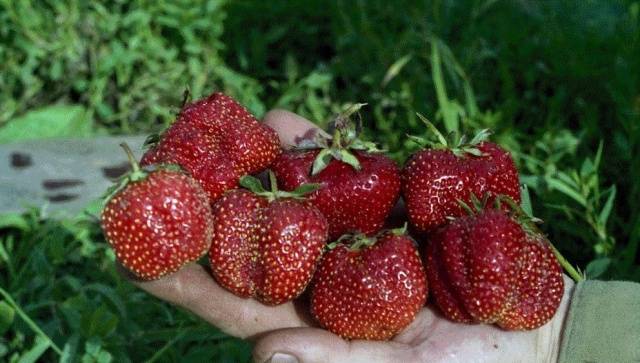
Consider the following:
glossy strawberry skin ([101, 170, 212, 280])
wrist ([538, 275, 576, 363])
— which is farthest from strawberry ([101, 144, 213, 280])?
wrist ([538, 275, 576, 363])

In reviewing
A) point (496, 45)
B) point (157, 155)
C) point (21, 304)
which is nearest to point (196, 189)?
point (157, 155)

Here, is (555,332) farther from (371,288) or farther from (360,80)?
(360,80)

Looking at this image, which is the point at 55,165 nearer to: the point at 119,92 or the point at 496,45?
the point at 119,92

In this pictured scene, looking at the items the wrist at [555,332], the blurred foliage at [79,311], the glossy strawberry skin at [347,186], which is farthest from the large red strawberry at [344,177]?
the blurred foliage at [79,311]

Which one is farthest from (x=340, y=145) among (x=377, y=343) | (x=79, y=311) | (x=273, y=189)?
(x=79, y=311)

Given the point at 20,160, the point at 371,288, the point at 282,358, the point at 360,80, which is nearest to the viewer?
the point at 282,358

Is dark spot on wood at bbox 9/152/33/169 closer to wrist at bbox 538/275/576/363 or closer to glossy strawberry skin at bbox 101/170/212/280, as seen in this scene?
glossy strawberry skin at bbox 101/170/212/280
